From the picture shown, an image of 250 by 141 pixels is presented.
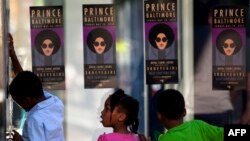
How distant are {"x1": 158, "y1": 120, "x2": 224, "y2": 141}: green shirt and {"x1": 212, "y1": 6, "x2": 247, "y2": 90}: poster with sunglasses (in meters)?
0.70

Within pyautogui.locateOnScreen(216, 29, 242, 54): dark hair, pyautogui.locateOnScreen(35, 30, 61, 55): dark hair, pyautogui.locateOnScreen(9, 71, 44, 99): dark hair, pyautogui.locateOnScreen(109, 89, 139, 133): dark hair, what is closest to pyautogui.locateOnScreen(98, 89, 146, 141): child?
pyautogui.locateOnScreen(109, 89, 139, 133): dark hair

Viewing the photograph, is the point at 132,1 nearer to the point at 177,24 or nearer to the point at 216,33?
the point at 177,24

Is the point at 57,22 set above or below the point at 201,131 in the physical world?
above

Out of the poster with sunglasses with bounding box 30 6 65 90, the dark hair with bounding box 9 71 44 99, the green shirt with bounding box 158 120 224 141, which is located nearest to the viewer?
the green shirt with bounding box 158 120 224 141

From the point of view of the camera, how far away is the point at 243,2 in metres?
2.96

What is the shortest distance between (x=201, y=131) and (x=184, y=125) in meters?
0.08

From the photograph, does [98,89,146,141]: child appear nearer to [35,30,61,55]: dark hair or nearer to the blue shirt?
the blue shirt

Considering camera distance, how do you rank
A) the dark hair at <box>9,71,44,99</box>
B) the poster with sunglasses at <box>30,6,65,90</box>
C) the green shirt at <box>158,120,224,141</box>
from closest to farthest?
the green shirt at <box>158,120,224,141</box> < the dark hair at <box>9,71,44,99</box> < the poster with sunglasses at <box>30,6,65,90</box>

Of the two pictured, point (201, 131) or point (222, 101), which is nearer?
point (201, 131)

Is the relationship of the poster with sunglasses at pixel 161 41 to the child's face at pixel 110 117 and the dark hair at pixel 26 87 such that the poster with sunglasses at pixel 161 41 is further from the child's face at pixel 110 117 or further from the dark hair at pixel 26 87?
the dark hair at pixel 26 87

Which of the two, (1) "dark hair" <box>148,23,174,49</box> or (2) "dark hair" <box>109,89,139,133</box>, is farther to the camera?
(1) "dark hair" <box>148,23,174,49</box>

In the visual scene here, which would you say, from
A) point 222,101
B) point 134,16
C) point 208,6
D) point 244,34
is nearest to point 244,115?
point 222,101

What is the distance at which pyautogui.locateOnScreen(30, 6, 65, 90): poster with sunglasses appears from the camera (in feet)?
9.62

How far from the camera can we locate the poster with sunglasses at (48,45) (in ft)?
9.62
